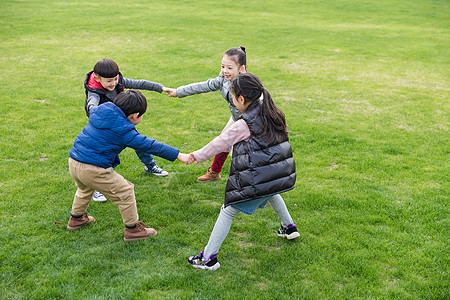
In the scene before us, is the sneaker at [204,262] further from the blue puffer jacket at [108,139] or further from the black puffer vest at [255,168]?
the blue puffer jacket at [108,139]

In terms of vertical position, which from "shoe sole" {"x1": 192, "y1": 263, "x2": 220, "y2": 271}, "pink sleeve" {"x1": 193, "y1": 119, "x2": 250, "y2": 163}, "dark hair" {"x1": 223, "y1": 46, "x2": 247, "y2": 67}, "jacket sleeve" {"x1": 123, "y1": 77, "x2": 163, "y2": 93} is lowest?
"shoe sole" {"x1": 192, "y1": 263, "x2": 220, "y2": 271}

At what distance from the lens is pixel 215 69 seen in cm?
1177

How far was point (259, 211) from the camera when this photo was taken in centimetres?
486

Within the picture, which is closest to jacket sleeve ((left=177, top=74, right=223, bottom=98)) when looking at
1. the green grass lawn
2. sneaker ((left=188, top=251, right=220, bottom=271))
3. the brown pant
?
the green grass lawn

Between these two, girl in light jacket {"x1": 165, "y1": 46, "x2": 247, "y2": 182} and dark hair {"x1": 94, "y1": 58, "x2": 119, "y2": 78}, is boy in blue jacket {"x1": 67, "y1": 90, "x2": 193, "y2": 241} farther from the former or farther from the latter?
girl in light jacket {"x1": 165, "y1": 46, "x2": 247, "y2": 182}

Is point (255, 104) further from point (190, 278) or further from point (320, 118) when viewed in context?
point (320, 118)

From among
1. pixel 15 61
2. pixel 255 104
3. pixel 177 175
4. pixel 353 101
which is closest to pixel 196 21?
pixel 15 61

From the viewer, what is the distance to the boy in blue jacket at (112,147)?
381cm

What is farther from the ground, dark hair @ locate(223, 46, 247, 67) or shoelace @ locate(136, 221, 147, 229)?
dark hair @ locate(223, 46, 247, 67)

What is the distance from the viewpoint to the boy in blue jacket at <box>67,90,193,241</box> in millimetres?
3811

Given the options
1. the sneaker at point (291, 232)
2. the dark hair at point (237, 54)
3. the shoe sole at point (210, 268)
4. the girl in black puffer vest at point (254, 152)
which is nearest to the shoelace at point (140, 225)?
the shoe sole at point (210, 268)

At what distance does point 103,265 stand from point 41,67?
9424mm

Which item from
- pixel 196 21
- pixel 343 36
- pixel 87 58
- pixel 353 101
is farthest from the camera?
pixel 196 21

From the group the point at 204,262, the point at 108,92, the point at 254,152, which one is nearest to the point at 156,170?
the point at 108,92
